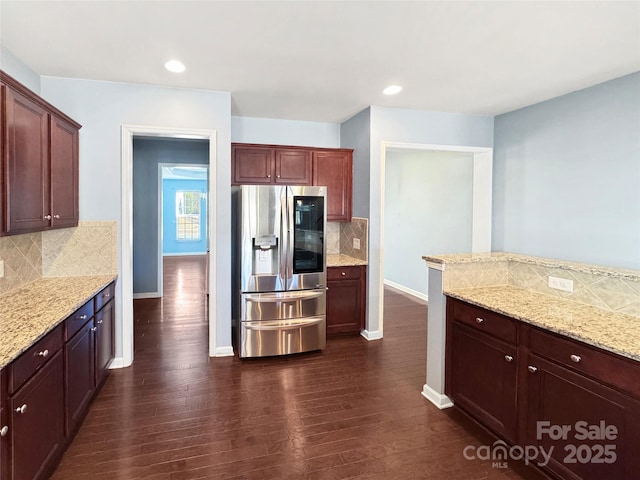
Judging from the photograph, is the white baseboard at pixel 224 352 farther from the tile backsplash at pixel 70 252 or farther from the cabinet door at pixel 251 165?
the cabinet door at pixel 251 165

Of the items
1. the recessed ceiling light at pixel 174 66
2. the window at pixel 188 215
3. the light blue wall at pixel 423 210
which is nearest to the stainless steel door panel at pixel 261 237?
the recessed ceiling light at pixel 174 66

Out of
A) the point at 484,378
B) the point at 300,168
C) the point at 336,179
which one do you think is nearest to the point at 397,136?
the point at 336,179

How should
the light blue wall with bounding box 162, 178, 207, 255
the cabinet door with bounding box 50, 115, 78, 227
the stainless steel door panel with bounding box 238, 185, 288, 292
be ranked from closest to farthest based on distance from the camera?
the cabinet door with bounding box 50, 115, 78, 227 < the stainless steel door panel with bounding box 238, 185, 288, 292 < the light blue wall with bounding box 162, 178, 207, 255

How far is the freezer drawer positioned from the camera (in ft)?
11.4

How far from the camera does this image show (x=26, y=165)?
2.21 m

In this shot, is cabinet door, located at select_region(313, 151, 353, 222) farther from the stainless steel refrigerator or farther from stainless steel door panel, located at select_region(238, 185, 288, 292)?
stainless steel door panel, located at select_region(238, 185, 288, 292)

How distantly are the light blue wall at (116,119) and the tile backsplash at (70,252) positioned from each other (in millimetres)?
109

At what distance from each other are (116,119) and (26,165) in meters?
1.18

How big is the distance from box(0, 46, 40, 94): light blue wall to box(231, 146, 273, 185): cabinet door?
178cm

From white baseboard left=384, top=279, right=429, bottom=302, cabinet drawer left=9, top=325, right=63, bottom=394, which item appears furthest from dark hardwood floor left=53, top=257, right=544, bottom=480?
white baseboard left=384, top=279, right=429, bottom=302

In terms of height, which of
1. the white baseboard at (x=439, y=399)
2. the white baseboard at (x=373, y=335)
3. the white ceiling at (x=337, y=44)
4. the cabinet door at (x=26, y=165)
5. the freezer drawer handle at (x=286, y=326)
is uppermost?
the white ceiling at (x=337, y=44)

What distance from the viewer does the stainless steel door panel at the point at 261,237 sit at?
341 cm

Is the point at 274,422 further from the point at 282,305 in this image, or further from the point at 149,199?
the point at 149,199

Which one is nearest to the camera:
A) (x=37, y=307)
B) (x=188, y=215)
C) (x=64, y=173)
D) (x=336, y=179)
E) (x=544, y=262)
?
(x=37, y=307)
